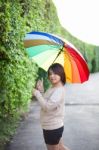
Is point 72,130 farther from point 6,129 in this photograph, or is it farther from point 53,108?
point 53,108

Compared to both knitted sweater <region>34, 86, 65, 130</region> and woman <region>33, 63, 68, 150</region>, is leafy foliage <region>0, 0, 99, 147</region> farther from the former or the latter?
knitted sweater <region>34, 86, 65, 130</region>

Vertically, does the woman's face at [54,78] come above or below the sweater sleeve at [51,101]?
above

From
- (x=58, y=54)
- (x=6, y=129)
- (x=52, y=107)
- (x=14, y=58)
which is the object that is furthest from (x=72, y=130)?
(x=52, y=107)

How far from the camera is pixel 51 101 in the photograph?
6012 millimetres

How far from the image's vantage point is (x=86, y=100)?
1686 cm

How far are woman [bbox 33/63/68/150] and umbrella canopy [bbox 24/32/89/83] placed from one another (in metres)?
0.27

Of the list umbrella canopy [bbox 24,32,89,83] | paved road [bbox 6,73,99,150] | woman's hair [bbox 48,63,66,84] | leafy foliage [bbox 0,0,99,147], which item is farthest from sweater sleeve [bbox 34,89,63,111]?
paved road [bbox 6,73,99,150]

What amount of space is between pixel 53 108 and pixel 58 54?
2.75 feet

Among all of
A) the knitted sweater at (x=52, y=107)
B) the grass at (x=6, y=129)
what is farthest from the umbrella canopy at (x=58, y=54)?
the grass at (x=6, y=129)

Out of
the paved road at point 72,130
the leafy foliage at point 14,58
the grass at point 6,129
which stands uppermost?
the leafy foliage at point 14,58

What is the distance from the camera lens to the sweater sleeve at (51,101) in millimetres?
6000

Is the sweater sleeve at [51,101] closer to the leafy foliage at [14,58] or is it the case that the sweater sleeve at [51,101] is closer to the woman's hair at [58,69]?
the woman's hair at [58,69]

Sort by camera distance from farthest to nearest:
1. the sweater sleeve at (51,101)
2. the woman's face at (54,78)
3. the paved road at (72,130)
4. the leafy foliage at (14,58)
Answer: the paved road at (72,130)
the leafy foliage at (14,58)
the woman's face at (54,78)
the sweater sleeve at (51,101)

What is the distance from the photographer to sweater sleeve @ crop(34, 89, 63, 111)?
236 inches
